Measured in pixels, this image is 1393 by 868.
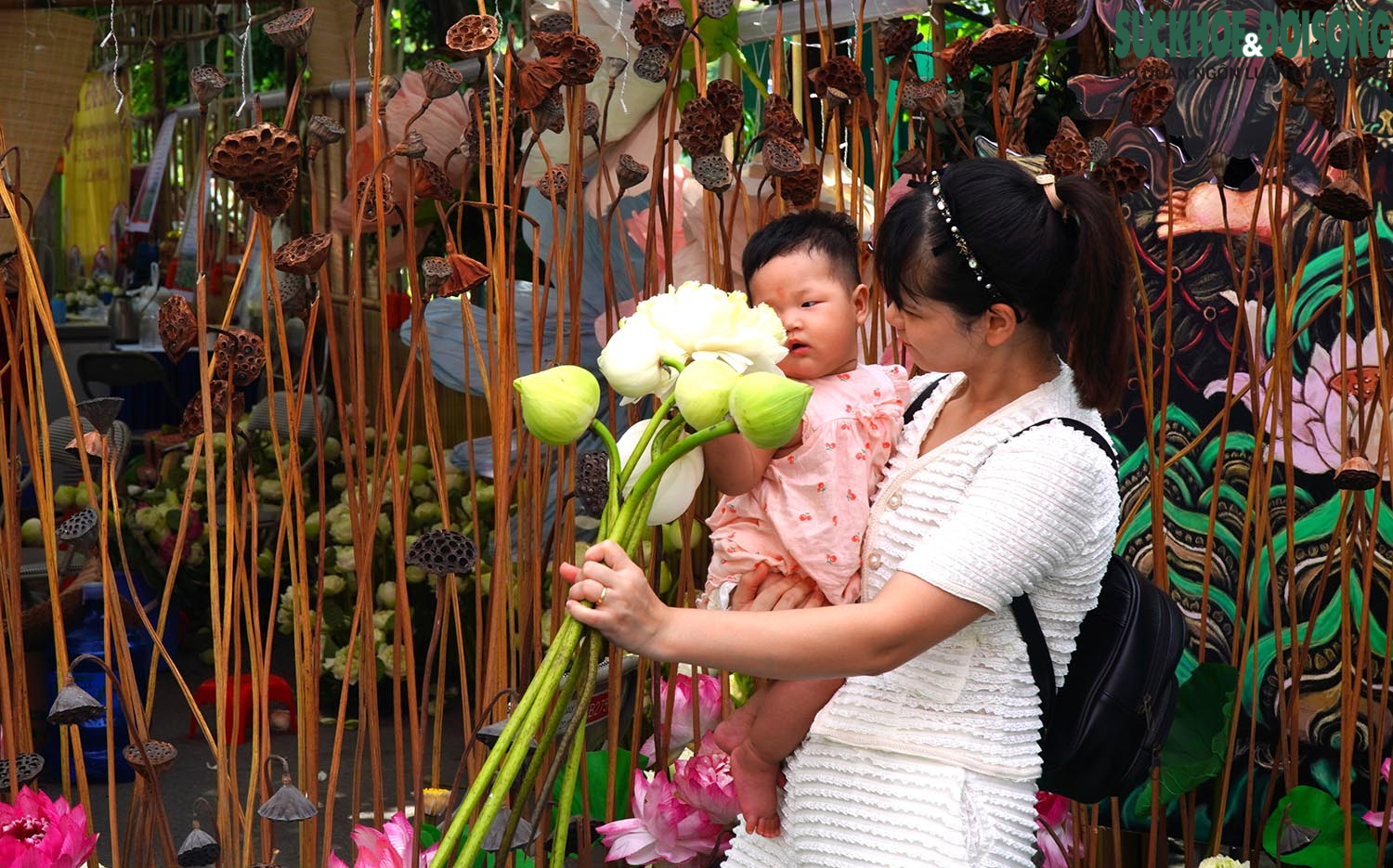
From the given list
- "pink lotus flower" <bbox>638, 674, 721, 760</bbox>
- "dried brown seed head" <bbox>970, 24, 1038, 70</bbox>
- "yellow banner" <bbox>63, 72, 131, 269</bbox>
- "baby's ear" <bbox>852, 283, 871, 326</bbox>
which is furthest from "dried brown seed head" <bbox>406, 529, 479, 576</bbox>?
"yellow banner" <bbox>63, 72, 131, 269</bbox>

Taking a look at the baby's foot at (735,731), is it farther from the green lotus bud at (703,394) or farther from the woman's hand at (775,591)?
the green lotus bud at (703,394)

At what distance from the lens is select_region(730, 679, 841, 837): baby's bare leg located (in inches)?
41.7

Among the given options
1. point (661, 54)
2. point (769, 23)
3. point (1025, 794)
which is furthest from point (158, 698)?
point (1025, 794)

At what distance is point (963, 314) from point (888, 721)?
0.30 metres

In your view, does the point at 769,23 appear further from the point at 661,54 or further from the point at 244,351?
the point at 244,351

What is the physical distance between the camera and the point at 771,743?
1.08m

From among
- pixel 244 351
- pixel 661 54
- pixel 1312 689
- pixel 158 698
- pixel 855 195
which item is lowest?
pixel 158 698

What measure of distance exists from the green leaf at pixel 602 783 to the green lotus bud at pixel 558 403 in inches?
31.5

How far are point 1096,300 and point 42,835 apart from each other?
39.5 inches

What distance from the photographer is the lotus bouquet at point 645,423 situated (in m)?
0.73

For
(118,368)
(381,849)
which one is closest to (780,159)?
(381,849)

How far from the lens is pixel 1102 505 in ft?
3.17

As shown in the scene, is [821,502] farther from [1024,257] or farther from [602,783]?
[602,783]

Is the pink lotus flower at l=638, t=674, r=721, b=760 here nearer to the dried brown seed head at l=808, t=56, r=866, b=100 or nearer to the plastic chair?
the dried brown seed head at l=808, t=56, r=866, b=100
